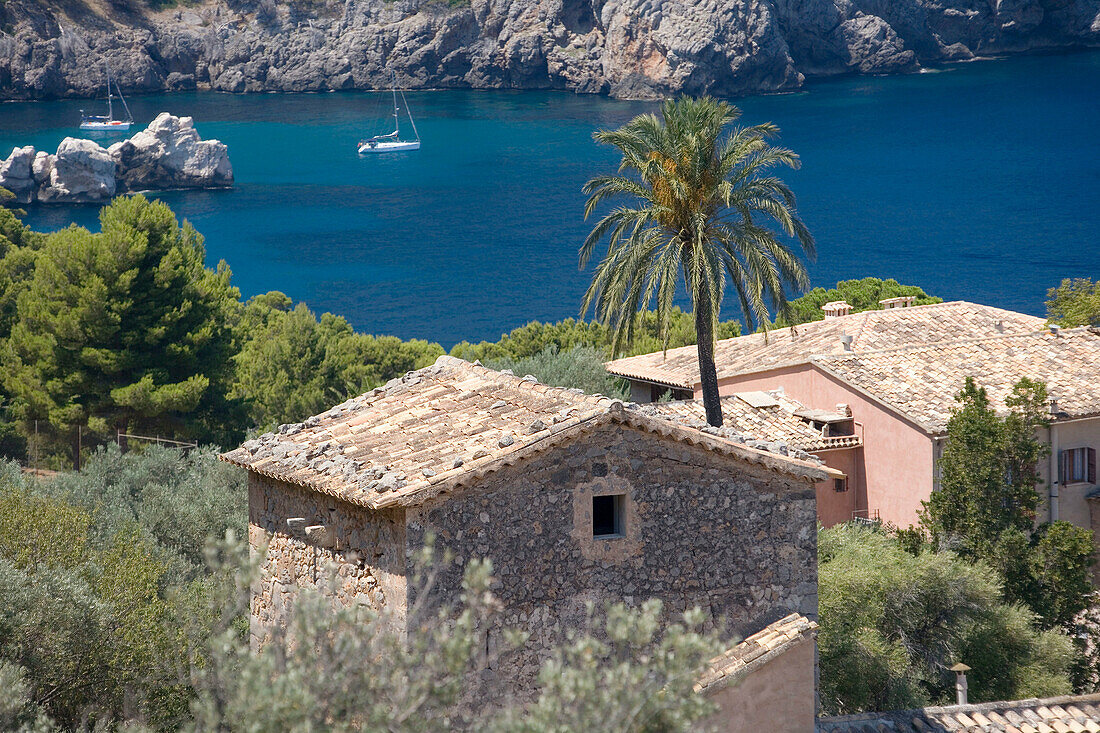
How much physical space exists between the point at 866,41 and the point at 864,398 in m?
131

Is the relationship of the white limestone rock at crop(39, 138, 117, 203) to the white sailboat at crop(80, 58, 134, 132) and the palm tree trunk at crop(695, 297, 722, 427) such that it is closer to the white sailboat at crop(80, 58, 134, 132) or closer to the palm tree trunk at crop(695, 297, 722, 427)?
the white sailboat at crop(80, 58, 134, 132)

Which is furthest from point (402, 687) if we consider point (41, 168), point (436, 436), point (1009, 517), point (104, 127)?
point (104, 127)

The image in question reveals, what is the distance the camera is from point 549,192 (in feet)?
346

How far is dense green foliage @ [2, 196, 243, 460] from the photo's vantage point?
31.7 metres

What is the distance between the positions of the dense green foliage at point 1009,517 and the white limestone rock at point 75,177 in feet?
322

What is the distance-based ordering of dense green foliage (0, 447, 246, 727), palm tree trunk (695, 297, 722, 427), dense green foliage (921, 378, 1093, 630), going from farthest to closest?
palm tree trunk (695, 297, 722, 427) → dense green foliage (921, 378, 1093, 630) → dense green foliage (0, 447, 246, 727)

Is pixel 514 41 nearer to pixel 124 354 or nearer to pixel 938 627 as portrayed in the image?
pixel 124 354

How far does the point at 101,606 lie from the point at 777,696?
7031mm

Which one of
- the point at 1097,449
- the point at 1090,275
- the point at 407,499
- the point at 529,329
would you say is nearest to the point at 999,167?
the point at 1090,275

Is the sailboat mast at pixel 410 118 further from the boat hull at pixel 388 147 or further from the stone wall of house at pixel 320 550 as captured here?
the stone wall of house at pixel 320 550

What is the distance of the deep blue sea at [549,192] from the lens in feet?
280

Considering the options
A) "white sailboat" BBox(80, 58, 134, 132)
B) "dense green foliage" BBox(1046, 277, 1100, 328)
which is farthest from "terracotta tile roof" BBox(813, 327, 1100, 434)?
"white sailboat" BBox(80, 58, 134, 132)

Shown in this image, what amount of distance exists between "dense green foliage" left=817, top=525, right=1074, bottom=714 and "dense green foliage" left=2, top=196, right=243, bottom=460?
59.3ft

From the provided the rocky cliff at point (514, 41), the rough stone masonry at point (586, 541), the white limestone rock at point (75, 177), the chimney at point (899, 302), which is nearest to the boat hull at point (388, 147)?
the white limestone rock at point (75, 177)
